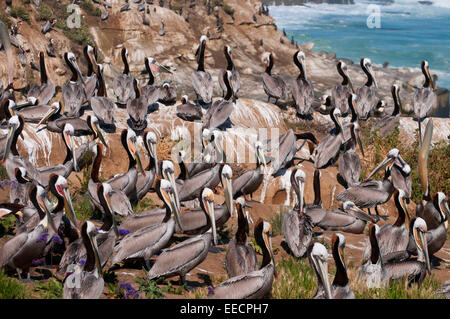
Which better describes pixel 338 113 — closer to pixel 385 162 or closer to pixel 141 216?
pixel 385 162

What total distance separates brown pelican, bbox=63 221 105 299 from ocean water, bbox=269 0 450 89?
188ft

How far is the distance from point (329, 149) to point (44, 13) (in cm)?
2381

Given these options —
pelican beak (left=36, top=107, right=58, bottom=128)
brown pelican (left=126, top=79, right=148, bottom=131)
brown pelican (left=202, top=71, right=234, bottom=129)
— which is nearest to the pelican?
pelican beak (left=36, top=107, right=58, bottom=128)

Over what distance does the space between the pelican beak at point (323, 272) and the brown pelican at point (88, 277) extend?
243 cm

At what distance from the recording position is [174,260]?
791 centimetres

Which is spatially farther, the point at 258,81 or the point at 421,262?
the point at 258,81

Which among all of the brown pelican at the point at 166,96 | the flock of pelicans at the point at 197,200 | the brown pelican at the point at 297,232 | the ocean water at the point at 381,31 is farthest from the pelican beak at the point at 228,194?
the ocean water at the point at 381,31

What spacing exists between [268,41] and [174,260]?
39389 mm

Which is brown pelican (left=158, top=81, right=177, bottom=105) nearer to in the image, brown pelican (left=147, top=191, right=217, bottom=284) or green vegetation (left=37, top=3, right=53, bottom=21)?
brown pelican (left=147, top=191, right=217, bottom=284)

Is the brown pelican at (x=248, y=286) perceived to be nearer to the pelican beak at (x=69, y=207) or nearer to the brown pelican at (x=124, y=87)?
the pelican beak at (x=69, y=207)

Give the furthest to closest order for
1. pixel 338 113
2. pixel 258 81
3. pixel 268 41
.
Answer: pixel 268 41, pixel 258 81, pixel 338 113

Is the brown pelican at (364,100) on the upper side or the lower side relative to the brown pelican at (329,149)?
upper

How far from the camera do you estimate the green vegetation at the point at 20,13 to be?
31.1m
